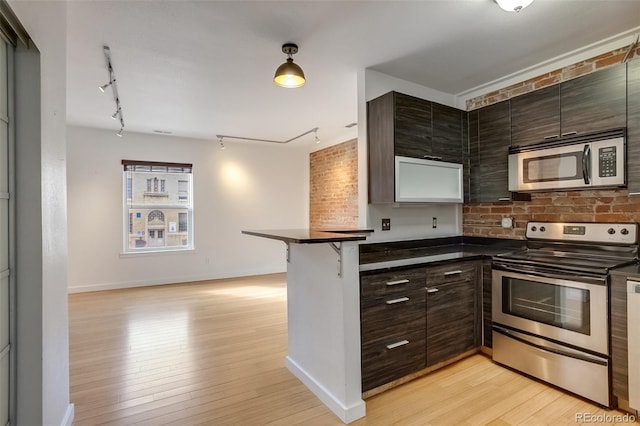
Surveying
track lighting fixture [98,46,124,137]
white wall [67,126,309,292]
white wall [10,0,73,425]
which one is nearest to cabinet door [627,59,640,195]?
white wall [10,0,73,425]

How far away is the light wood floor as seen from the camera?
1.97 meters

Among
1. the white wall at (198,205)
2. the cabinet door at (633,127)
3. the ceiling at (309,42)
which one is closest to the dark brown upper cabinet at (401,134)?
the ceiling at (309,42)

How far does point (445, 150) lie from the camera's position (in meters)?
3.04

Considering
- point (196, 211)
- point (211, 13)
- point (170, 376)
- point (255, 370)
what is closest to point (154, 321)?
point (170, 376)

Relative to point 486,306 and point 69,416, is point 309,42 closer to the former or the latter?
point 486,306

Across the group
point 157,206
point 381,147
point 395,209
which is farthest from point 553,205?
point 157,206

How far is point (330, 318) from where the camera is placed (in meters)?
2.08

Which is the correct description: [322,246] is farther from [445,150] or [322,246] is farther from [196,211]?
[196,211]

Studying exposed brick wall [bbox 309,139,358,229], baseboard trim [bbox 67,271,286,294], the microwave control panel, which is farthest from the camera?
exposed brick wall [bbox 309,139,358,229]

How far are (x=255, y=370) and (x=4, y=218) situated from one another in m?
1.94

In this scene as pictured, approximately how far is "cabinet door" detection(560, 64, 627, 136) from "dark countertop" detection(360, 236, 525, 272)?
1129 mm

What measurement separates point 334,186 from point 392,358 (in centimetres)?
417

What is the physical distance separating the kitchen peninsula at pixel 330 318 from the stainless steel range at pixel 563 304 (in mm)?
1329

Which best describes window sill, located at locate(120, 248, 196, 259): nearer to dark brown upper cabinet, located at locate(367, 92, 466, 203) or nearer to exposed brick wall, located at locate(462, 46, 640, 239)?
dark brown upper cabinet, located at locate(367, 92, 466, 203)
